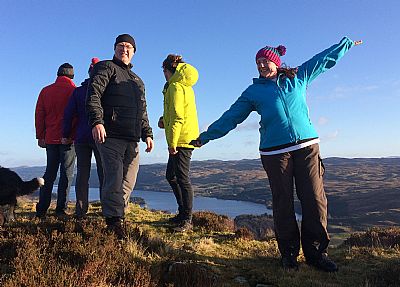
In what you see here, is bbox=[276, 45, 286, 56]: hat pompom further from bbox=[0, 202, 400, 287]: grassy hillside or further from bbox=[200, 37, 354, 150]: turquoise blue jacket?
bbox=[0, 202, 400, 287]: grassy hillside

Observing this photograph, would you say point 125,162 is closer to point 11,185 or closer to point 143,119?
point 143,119

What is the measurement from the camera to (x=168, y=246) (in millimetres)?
4797

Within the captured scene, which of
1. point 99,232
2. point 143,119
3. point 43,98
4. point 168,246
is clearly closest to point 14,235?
point 99,232

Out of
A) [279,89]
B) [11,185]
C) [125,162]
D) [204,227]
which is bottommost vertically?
[204,227]

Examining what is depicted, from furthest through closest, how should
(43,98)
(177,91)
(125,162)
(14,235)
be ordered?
(43,98)
(177,91)
(125,162)
(14,235)

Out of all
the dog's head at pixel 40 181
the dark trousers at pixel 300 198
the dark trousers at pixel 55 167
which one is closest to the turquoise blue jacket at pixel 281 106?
the dark trousers at pixel 300 198

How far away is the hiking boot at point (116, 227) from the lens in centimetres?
461

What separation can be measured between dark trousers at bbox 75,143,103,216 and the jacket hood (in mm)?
1818

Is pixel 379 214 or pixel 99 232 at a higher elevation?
pixel 99 232

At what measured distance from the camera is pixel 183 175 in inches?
241

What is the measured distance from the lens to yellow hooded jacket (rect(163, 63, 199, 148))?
5.86m

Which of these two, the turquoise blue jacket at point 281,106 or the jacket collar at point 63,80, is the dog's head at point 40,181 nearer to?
the jacket collar at point 63,80

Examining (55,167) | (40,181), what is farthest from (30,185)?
(55,167)

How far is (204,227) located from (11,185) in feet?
12.0
